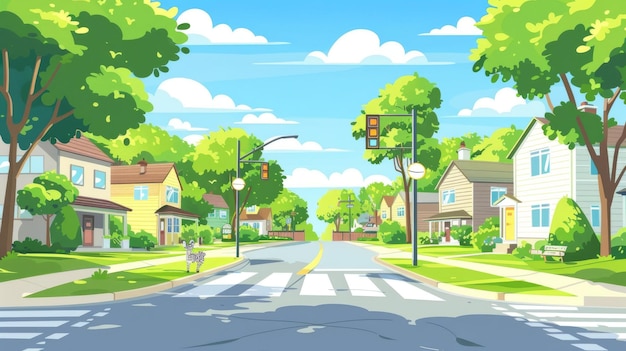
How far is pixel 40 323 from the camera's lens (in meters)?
12.5

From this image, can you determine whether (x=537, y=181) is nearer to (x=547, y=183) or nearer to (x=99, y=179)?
(x=547, y=183)

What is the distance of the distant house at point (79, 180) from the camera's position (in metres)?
45.4

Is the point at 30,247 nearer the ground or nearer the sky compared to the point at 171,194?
nearer the ground

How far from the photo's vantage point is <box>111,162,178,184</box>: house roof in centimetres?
6544

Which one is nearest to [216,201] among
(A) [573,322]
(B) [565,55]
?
(B) [565,55]

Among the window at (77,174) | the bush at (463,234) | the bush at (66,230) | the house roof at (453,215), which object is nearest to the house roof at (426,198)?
the house roof at (453,215)

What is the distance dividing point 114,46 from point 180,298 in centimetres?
1225

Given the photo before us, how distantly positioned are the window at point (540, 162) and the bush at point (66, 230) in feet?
90.4

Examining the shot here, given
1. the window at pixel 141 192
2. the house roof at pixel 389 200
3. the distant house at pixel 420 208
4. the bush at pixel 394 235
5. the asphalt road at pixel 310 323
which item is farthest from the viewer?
the house roof at pixel 389 200

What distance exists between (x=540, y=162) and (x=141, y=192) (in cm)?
3712

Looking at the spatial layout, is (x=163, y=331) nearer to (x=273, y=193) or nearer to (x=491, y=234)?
(x=491, y=234)

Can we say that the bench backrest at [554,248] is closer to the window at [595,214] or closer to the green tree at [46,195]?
the window at [595,214]

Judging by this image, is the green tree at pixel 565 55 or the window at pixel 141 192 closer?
the green tree at pixel 565 55

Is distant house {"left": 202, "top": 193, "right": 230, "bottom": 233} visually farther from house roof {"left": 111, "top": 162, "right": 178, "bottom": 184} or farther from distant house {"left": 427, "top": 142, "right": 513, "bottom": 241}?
distant house {"left": 427, "top": 142, "right": 513, "bottom": 241}
